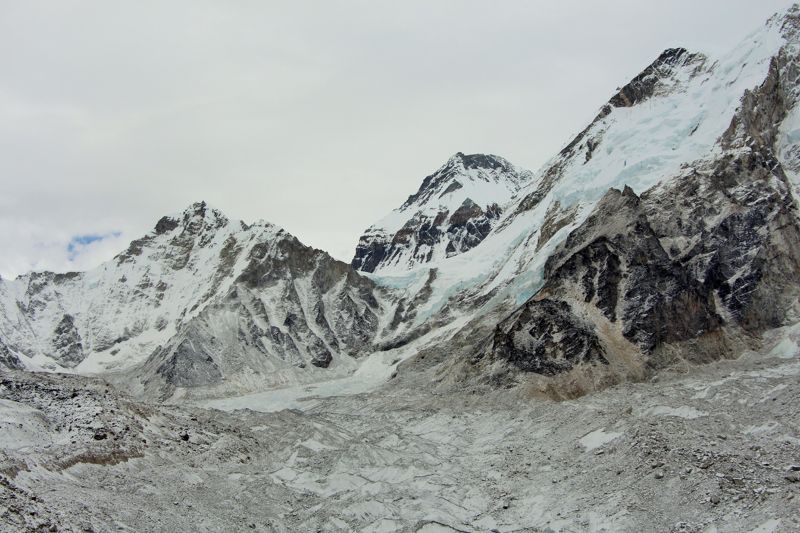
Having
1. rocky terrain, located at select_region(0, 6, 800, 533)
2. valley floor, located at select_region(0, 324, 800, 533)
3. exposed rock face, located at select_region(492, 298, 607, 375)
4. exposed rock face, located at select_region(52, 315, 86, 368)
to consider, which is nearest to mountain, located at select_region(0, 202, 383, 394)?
exposed rock face, located at select_region(52, 315, 86, 368)

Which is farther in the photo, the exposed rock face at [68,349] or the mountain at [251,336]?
the exposed rock face at [68,349]

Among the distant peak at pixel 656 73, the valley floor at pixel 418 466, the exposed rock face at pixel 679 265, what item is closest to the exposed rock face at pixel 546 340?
the exposed rock face at pixel 679 265

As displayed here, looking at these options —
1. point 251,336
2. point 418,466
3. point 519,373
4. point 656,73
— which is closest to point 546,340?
point 519,373

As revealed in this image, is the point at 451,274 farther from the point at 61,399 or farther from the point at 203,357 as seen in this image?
the point at 61,399

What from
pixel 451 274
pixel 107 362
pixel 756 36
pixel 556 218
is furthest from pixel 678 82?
pixel 107 362

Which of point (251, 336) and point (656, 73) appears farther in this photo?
point (656, 73)

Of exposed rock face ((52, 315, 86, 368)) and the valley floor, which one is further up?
exposed rock face ((52, 315, 86, 368))

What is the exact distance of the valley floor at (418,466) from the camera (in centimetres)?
4547

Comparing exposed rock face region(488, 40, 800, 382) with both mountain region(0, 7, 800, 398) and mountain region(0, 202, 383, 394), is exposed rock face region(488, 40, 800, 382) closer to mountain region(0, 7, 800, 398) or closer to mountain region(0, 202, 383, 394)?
mountain region(0, 7, 800, 398)

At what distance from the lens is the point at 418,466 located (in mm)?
A: 66312

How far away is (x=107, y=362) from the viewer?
7426 inches

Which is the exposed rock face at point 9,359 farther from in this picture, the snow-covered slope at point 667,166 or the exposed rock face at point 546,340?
the exposed rock face at point 546,340

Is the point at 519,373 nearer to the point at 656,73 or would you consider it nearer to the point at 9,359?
the point at 656,73

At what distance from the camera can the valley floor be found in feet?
149
